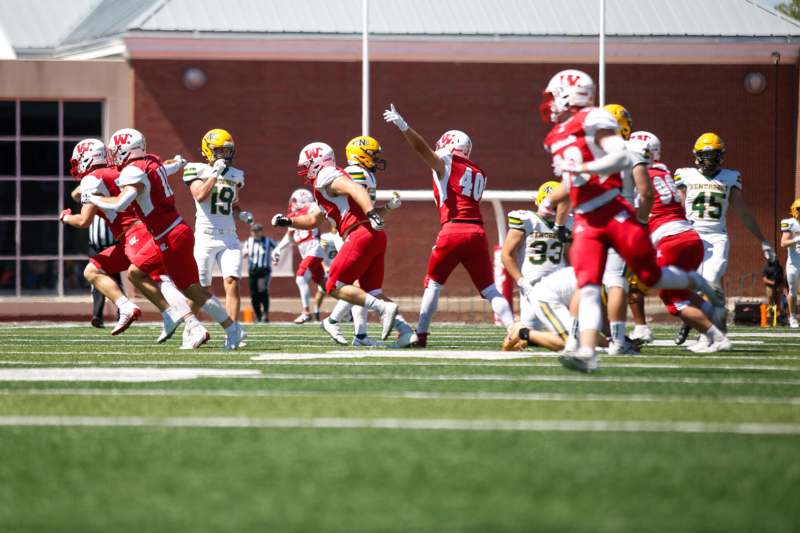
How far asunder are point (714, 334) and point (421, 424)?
5.14 metres

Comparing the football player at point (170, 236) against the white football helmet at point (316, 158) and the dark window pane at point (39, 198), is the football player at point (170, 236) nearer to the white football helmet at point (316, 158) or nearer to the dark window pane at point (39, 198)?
the white football helmet at point (316, 158)

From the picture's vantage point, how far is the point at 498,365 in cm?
874

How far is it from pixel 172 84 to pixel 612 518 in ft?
72.9

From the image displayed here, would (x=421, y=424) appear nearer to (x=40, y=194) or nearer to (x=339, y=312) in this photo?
(x=339, y=312)

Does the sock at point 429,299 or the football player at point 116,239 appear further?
the sock at point 429,299

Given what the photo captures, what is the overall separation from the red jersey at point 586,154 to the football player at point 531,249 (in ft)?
7.40

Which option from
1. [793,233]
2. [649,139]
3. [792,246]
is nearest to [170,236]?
[649,139]

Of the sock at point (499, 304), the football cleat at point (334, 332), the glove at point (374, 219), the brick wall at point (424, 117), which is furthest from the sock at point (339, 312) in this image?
the brick wall at point (424, 117)

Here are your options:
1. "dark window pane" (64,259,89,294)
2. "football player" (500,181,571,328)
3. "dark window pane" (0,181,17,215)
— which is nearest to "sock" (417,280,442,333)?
"football player" (500,181,571,328)

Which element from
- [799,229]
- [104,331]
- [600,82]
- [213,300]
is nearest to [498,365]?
[213,300]

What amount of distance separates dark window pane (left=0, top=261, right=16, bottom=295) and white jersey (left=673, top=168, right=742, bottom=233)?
16405 millimetres

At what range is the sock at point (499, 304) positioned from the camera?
11.3m

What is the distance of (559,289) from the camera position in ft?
30.9

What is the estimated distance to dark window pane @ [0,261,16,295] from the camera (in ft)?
84.9
